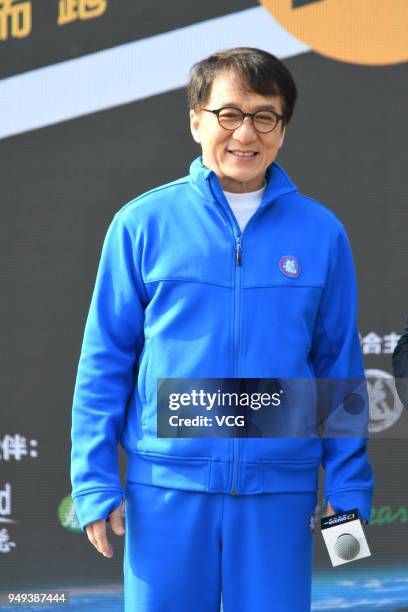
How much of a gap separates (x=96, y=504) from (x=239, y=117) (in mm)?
863

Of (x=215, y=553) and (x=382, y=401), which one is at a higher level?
(x=382, y=401)

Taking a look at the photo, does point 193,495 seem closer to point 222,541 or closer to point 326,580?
point 222,541

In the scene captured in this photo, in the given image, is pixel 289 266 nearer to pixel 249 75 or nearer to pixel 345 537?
pixel 249 75

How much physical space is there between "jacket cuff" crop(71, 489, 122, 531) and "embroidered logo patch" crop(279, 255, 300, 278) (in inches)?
22.9

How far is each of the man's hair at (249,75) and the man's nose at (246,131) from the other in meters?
0.07

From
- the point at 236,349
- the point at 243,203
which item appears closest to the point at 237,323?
the point at 236,349

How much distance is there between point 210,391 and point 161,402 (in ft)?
0.34

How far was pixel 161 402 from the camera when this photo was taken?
2.11 m

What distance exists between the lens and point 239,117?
2.14m

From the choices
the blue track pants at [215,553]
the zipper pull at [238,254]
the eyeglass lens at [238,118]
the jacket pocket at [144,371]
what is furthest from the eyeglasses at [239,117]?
the blue track pants at [215,553]

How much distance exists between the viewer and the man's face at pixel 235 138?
2133 millimetres

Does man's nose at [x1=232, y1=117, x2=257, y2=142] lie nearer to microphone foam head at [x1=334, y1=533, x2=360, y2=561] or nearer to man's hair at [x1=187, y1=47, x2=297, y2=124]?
man's hair at [x1=187, y1=47, x2=297, y2=124]

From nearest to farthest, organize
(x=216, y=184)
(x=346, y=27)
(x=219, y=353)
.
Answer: (x=219, y=353), (x=216, y=184), (x=346, y=27)

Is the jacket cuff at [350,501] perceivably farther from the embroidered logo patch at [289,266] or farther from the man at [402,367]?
the embroidered logo patch at [289,266]
